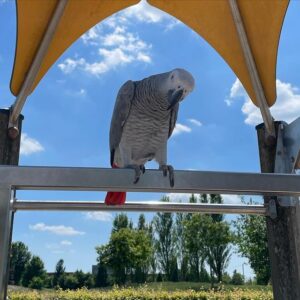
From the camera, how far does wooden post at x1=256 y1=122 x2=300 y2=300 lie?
1.55m

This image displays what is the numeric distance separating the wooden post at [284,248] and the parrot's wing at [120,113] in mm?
916

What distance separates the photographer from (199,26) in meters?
2.03

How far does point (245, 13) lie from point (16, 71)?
131cm

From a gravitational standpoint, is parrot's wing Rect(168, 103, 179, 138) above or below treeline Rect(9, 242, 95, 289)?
above

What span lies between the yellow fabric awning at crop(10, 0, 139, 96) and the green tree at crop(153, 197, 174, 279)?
2024 cm

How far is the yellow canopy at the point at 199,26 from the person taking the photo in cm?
178

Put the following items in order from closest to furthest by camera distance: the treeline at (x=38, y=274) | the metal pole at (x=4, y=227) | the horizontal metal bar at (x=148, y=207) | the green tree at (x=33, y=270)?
the metal pole at (x=4, y=227) → the horizontal metal bar at (x=148, y=207) → the treeline at (x=38, y=274) → the green tree at (x=33, y=270)

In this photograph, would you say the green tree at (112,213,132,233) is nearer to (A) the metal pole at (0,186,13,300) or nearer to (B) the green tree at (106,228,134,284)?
(B) the green tree at (106,228,134,284)

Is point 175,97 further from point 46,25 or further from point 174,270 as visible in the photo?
point 174,270

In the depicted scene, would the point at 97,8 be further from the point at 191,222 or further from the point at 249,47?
the point at 191,222

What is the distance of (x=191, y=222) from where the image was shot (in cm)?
2111

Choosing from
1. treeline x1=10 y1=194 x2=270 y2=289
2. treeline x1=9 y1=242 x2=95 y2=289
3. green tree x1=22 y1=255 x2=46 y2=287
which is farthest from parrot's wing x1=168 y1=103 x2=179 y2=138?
green tree x1=22 y1=255 x2=46 y2=287

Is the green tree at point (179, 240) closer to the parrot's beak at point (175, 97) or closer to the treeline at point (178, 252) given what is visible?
the treeline at point (178, 252)

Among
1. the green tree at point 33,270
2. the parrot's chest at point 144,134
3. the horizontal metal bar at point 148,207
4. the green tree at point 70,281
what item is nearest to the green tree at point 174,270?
the green tree at point 70,281
